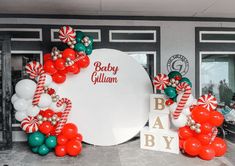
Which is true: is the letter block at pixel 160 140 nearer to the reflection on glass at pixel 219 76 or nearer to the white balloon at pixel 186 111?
the white balloon at pixel 186 111

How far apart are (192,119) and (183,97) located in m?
0.39

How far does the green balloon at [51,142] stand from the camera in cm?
376

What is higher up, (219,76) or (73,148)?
(219,76)

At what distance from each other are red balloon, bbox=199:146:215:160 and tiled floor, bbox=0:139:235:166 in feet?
0.22

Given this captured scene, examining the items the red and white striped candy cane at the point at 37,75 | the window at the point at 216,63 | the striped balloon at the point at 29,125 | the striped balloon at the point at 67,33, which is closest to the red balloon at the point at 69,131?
the striped balloon at the point at 29,125

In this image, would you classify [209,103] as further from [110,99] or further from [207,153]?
[110,99]

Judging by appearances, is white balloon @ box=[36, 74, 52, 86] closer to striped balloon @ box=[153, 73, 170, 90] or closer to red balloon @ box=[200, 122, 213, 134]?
striped balloon @ box=[153, 73, 170, 90]

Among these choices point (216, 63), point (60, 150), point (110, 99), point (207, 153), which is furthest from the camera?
point (216, 63)

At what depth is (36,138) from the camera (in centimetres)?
371

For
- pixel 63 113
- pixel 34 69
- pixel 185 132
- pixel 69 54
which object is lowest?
pixel 185 132

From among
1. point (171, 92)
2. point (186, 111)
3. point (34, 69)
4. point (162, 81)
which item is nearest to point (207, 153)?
point (186, 111)

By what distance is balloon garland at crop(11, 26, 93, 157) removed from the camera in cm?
373

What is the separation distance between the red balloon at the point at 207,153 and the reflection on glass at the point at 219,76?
184cm

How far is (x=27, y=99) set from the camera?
12.5ft
